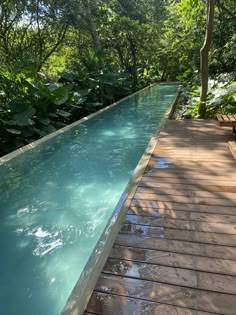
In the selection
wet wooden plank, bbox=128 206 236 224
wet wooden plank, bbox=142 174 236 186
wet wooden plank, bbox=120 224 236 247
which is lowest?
wet wooden plank, bbox=142 174 236 186

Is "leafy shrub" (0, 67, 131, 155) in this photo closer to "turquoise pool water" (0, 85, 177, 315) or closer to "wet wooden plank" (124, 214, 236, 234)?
"turquoise pool water" (0, 85, 177, 315)

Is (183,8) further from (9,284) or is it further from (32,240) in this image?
(9,284)

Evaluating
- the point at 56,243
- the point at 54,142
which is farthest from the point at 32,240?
the point at 54,142

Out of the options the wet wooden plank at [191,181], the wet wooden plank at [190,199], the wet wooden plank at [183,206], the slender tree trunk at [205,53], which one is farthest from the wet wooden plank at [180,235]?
the slender tree trunk at [205,53]

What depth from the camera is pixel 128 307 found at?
1.60 m

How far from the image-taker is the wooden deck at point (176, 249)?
1617 mm

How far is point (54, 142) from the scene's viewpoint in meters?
5.98

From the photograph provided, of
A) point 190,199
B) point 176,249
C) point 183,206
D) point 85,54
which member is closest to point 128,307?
point 176,249

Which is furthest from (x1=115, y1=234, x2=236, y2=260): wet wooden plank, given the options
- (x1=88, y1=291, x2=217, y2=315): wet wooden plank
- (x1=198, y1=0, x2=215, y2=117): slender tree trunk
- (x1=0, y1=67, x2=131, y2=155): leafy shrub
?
(x1=198, y1=0, x2=215, y2=117): slender tree trunk

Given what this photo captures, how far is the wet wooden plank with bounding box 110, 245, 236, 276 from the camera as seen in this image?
Result: 1.83 m

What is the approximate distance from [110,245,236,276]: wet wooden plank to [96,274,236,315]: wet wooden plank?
0.63 feet

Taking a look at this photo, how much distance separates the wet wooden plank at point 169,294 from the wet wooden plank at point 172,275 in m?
0.04

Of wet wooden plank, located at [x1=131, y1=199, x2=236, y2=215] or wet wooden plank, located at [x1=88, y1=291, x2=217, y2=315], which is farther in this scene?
wet wooden plank, located at [x1=131, y1=199, x2=236, y2=215]

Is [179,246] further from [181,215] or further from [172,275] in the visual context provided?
[181,215]
